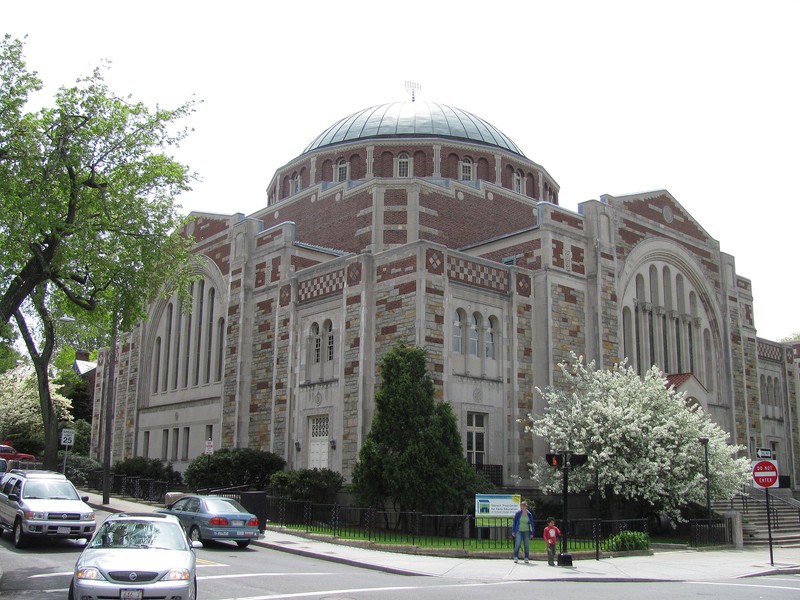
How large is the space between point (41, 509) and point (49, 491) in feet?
4.38

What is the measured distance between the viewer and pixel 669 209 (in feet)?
132

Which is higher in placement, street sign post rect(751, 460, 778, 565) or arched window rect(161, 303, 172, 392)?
arched window rect(161, 303, 172, 392)

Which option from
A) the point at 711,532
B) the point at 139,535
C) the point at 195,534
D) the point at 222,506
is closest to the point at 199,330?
the point at 222,506

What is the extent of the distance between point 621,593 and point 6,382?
5459 cm

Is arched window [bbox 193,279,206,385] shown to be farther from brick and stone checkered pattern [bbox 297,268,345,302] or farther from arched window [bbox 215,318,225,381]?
brick and stone checkered pattern [bbox 297,268,345,302]

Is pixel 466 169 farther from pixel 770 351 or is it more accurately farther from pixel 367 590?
pixel 367 590

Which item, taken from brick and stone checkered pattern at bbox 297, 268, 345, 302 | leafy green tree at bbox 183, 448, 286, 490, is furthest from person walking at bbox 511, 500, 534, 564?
brick and stone checkered pattern at bbox 297, 268, 345, 302

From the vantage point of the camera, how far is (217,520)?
21.3 meters

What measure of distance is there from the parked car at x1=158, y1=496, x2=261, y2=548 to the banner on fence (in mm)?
6276

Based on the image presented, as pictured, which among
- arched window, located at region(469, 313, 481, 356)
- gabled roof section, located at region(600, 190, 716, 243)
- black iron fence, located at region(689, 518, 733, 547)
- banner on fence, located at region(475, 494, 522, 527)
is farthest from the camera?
gabled roof section, located at region(600, 190, 716, 243)

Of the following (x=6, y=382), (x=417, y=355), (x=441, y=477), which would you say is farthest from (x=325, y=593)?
(x=6, y=382)

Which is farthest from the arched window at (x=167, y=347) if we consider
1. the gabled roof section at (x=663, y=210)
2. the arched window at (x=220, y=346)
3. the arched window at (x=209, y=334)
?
the gabled roof section at (x=663, y=210)

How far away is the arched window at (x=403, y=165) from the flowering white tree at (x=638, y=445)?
19187mm

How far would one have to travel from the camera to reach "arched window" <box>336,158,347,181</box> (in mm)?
46812
